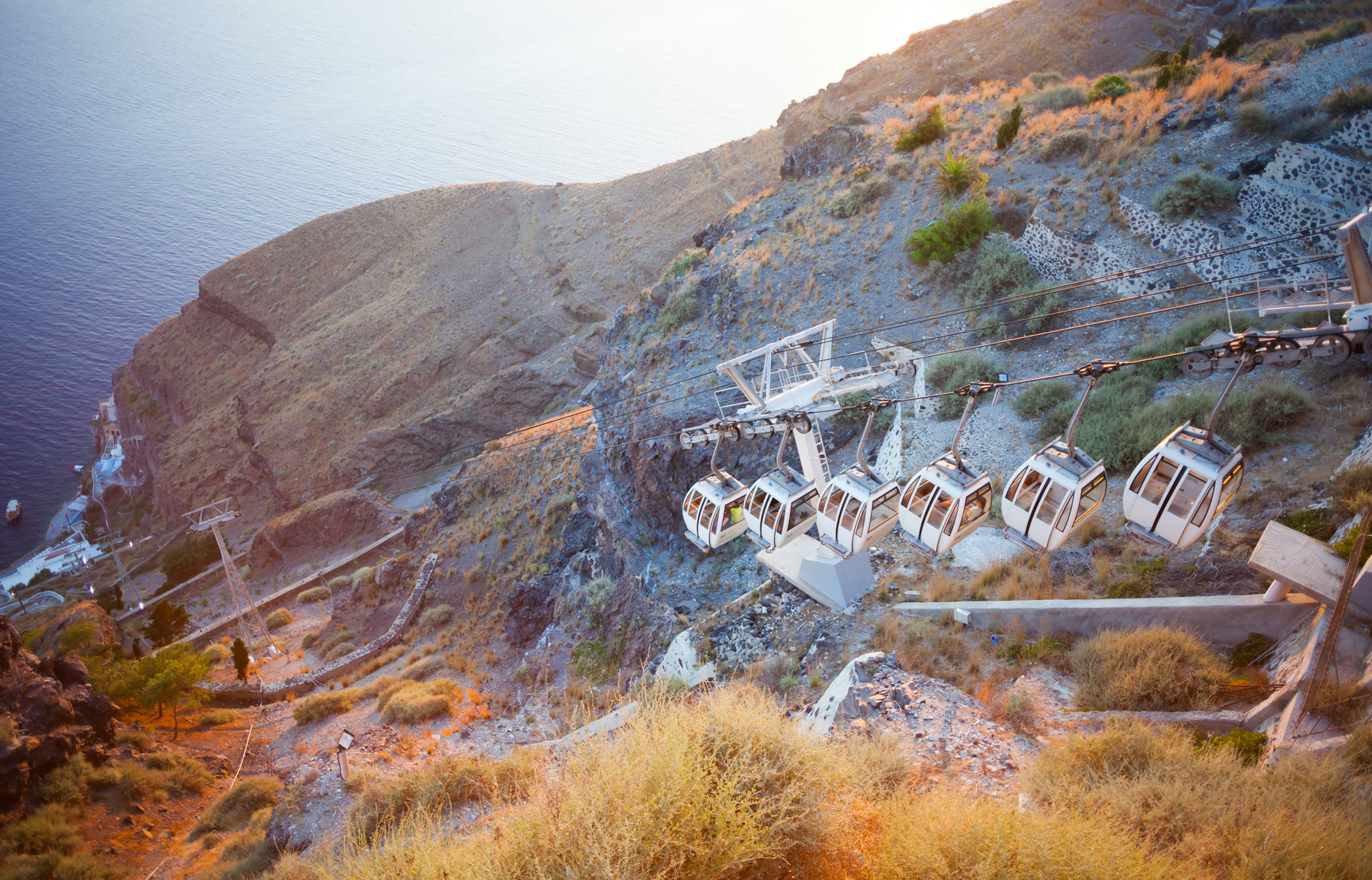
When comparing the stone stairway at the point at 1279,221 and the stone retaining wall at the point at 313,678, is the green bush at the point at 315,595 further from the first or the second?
the stone stairway at the point at 1279,221

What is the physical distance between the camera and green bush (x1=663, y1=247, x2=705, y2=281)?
3344 cm

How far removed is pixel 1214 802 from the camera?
6668 millimetres

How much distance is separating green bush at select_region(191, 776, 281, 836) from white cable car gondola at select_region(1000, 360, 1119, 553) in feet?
59.8

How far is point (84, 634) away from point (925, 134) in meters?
44.3

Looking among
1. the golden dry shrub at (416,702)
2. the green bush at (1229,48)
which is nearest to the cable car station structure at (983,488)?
the golden dry shrub at (416,702)

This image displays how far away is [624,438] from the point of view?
86.5 feet

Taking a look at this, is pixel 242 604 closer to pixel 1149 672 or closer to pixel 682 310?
pixel 682 310

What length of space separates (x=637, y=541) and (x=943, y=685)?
48.9 feet

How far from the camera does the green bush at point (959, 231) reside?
2358 cm

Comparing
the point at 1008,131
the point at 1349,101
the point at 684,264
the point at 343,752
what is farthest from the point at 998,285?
the point at 343,752

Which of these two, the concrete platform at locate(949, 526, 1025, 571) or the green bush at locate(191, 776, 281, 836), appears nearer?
the concrete platform at locate(949, 526, 1025, 571)

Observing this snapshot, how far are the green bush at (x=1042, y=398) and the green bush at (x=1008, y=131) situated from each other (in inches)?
608

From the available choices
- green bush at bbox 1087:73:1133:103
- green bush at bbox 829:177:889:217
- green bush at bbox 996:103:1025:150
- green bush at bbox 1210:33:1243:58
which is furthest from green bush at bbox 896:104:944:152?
green bush at bbox 1210:33:1243:58

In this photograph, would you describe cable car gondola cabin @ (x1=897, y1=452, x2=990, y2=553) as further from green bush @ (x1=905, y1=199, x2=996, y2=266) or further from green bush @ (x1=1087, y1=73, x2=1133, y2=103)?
green bush @ (x1=1087, y1=73, x2=1133, y2=103)
